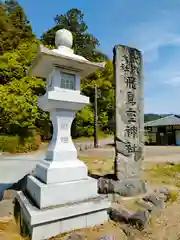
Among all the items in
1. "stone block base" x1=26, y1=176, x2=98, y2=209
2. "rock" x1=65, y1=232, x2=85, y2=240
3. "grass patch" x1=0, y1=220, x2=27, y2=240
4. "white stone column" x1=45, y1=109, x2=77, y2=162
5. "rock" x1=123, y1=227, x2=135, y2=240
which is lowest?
"rock" x1=123, y1=227, x2=135, y2=240

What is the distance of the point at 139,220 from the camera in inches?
132

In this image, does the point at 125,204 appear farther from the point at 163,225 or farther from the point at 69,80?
the point at 69,80

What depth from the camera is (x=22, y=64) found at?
19.1 meters

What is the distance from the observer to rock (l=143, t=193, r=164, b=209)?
4.04 meters

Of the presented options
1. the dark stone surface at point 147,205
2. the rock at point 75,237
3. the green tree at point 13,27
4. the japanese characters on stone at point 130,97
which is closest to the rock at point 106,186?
the dark stone surface at point 147,205

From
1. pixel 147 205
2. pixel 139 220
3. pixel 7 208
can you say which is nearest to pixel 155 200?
pixel 147 205

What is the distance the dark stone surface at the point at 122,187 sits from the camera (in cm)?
447

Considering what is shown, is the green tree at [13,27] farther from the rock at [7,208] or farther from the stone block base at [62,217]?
the stone block base at [62,217]

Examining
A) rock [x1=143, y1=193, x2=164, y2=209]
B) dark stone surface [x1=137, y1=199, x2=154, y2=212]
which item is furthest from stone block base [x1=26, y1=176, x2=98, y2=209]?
rock [x1=143, y1=193, x2=164, y2=209]

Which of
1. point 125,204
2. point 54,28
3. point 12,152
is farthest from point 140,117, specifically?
point 54,28

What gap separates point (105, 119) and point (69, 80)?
23.4 metres

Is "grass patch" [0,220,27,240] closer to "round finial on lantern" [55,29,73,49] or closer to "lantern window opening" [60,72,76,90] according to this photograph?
"lantern window opening" [60,72,76,90]

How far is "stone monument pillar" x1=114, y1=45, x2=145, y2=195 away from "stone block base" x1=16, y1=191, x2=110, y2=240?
140 cm

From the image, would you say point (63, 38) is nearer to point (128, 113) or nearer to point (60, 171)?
point (128, 113)
